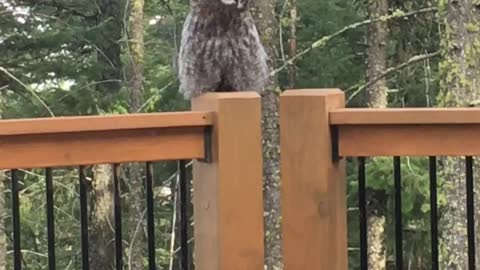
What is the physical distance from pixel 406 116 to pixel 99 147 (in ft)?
2.82

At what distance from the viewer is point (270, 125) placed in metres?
8.98

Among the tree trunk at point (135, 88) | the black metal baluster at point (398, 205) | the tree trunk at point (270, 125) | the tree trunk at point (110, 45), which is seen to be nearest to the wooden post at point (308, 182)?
the black metal baluster at point (398, 205)

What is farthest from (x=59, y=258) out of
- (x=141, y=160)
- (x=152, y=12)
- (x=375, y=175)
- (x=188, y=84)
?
(x=141, y=160)

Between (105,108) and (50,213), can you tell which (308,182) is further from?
(105,108)

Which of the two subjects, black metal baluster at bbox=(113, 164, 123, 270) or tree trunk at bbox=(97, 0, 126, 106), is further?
tree trunk at bbox=(97, 0, 126, 106)

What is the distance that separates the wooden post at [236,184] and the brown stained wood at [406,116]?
0.25 metres

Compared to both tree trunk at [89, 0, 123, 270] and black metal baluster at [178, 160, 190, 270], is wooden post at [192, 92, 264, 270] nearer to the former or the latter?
black metal baluster at [178, 160, 190, 270]

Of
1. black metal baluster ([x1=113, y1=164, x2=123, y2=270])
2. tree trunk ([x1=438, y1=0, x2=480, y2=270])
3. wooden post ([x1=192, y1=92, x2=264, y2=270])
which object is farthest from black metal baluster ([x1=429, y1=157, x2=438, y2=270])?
tree trunk ([x1=438, y1=0, x2=480, y2=270])

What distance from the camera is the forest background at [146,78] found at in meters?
13.2

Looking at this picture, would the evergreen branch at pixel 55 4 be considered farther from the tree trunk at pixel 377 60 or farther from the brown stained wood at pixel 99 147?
the brown stained wood at pixel 99 147

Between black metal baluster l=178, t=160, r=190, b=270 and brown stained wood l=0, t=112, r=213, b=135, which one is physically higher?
brown stained wood l=0, t=112, r=213, b=135

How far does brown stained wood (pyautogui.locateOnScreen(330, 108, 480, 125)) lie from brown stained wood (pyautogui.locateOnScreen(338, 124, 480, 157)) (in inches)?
1.1

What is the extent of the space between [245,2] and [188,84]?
50 centimetres

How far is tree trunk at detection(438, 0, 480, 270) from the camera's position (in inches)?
240
